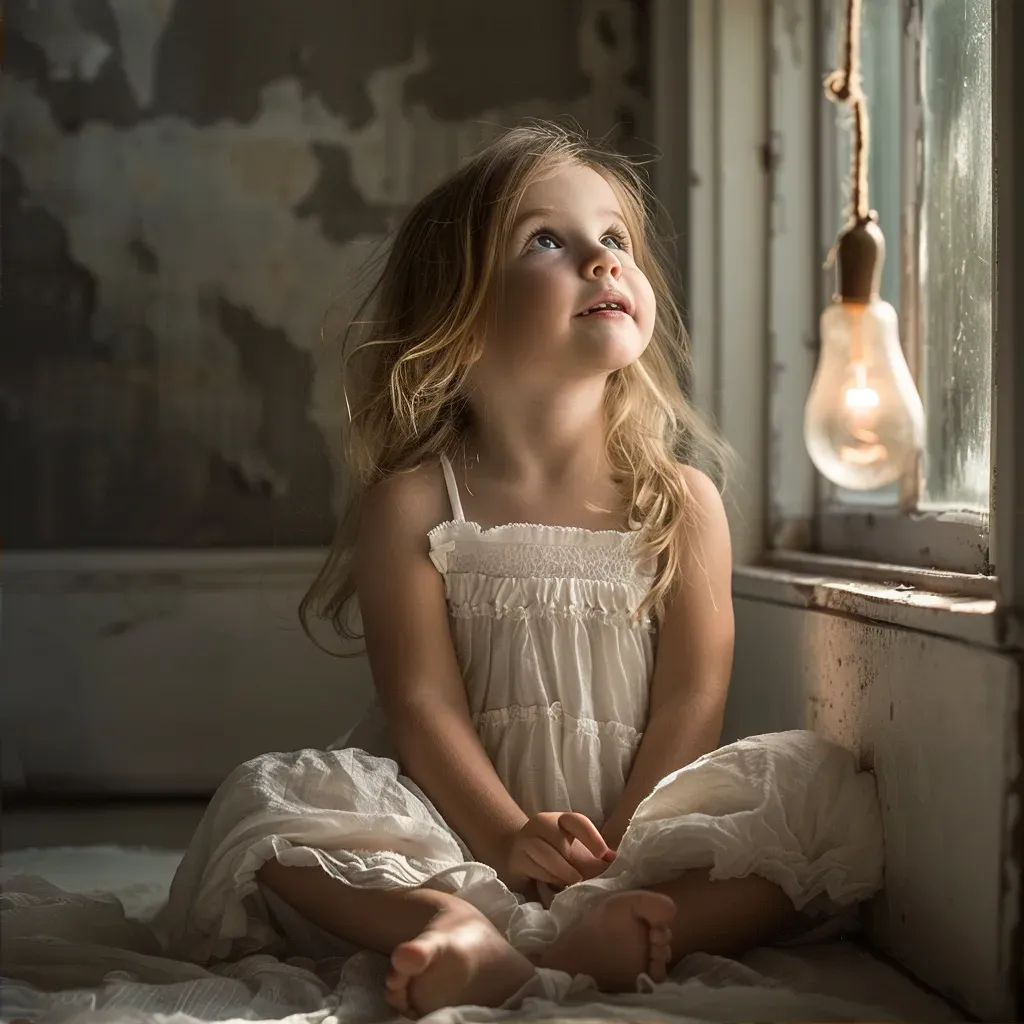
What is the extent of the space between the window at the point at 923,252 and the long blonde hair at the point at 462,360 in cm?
21

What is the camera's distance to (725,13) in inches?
64.2

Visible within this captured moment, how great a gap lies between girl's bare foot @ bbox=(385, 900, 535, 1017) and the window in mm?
531

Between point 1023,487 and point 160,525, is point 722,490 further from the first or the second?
point 160,525

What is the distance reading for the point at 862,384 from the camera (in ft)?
3.93

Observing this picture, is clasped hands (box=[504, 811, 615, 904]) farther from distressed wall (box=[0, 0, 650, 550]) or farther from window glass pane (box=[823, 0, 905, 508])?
distressed wall (box=[0, 0, 650, 550])

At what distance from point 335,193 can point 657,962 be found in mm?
1272

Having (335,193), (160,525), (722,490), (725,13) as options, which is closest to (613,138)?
(725,13)

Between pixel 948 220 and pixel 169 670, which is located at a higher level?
pixel 948 220

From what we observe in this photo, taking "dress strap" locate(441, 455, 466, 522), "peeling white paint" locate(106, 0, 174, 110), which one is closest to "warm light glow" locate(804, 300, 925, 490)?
"dress strap" locate(441, 455, 466, 522)

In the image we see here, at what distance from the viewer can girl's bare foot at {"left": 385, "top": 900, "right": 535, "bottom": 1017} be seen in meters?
0.84

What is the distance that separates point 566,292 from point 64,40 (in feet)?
3.35

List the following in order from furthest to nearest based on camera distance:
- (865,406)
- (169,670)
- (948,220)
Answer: (169,670), (948,220), (865,406)

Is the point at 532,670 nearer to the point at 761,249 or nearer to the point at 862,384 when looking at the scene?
the point at 862,384

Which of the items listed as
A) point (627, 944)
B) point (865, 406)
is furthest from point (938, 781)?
point (865, 406)
